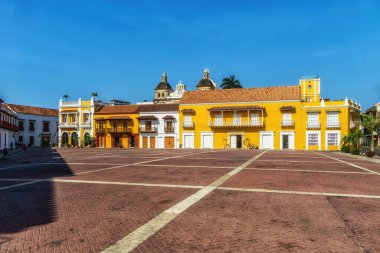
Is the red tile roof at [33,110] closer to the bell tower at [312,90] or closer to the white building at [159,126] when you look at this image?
the white building at [159,126]

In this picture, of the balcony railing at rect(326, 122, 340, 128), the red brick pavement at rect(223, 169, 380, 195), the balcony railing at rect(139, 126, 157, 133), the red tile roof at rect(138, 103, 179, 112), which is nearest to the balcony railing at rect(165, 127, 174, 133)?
the balcony railing at rect(139, 126, 157, 133)

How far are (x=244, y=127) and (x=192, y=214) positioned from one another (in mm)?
38154

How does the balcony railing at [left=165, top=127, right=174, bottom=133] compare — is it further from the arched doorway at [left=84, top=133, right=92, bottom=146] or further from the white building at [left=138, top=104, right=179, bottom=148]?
the arched doorway at [left=84, top=133, right=92, bottom=146]

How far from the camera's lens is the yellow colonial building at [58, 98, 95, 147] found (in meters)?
53.5

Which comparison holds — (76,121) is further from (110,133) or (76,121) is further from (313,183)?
(313,183)

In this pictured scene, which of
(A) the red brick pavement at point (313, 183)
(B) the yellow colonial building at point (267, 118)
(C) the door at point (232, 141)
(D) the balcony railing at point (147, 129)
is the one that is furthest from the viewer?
(D) the balcony railing at point (147, 129)

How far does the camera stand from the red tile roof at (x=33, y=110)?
194ft

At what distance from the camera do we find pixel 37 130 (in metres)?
62.4

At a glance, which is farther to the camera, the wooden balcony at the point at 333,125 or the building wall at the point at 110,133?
the building wall at the point at 110,133

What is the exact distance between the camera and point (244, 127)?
4366cm

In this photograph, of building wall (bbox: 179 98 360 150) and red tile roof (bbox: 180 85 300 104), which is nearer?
building wall (bbox: 179 98 360 150)

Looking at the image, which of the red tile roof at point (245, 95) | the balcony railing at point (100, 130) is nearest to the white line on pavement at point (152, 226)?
the red tile roof at point (245, 95)

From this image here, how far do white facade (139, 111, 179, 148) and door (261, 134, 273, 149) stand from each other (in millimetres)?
13110

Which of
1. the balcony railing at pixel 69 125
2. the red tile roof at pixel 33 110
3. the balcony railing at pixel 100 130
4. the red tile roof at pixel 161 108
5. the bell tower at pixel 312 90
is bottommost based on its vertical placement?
the balcony railing at pixel 100 130
